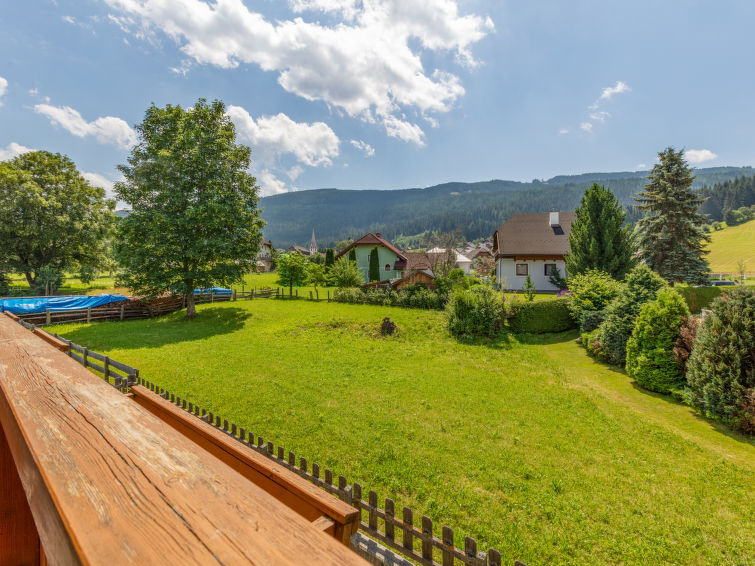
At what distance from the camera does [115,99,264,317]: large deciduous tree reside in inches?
814

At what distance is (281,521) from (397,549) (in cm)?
479

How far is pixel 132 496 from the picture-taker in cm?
80

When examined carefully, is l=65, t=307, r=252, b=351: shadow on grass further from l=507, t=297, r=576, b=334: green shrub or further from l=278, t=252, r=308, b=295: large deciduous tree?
l=507, t=297, r=576, b=334: green shrub

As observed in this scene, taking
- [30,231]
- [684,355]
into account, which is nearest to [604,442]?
[684,355]

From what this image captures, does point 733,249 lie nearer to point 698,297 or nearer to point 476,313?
point 698,297

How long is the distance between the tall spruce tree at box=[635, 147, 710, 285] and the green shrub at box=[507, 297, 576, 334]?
11.9 m

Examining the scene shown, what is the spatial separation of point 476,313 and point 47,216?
36359 millimetres

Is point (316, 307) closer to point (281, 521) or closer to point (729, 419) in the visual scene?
point (729, 419)

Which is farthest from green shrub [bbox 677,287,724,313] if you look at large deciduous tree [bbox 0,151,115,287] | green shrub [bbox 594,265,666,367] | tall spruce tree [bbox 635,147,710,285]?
large deciduous tree [bbox 0,151,115,287]

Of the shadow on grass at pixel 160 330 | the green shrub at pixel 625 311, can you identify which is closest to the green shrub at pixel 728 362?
the green shrub at pixel 625 311

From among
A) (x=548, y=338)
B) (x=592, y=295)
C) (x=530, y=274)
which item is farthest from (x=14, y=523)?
(x=530, y=274)

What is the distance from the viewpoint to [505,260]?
3425 cm

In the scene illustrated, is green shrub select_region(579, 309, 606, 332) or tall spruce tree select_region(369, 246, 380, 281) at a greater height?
tall spruce tree select_region(369, 246, 380, 281)

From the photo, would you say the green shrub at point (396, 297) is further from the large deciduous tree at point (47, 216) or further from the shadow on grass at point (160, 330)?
the large deciduous tree at point (47, 216)
